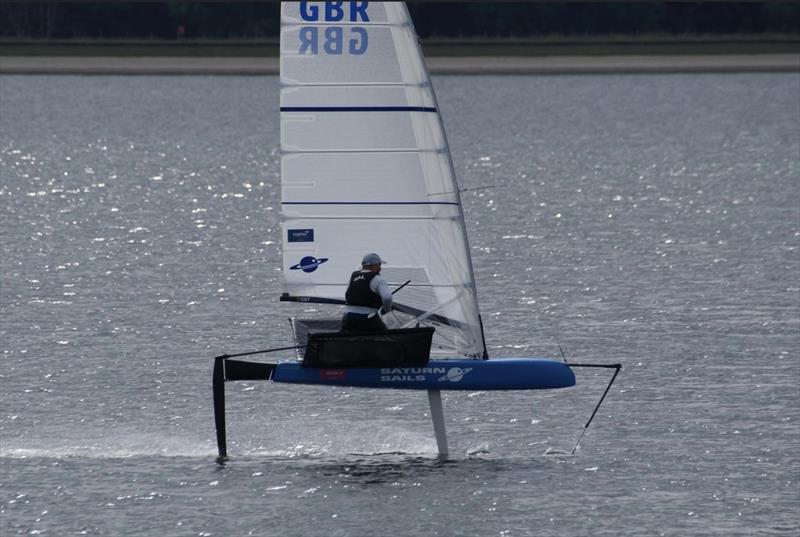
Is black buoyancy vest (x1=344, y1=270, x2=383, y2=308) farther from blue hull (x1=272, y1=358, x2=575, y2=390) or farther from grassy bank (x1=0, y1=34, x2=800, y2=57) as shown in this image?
grassy bank (x1=0, y1=34, x2=800, y2=57)

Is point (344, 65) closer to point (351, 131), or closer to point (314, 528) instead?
point (351, 131)

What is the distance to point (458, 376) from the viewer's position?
92.5 feet

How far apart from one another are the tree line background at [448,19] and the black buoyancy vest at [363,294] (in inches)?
5242

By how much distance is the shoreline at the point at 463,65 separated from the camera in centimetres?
16000

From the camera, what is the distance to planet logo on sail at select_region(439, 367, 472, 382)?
92.4 ft

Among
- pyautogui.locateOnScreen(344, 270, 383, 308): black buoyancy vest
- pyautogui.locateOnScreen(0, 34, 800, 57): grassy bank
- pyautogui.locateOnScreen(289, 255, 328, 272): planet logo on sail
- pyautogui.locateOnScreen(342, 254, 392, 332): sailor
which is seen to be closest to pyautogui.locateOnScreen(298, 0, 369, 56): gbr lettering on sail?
pyautogui.locateOnScreen(289, 255, 328, 272): planet logo on sail

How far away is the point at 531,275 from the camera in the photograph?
52.1 meters

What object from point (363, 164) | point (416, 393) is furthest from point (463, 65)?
point (363, 164)

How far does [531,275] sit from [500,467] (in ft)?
75.9

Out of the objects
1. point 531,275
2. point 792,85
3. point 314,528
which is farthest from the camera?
point 792,85

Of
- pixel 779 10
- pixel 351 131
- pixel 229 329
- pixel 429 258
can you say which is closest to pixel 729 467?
pixel 429 258

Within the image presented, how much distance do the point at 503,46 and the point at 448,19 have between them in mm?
5923

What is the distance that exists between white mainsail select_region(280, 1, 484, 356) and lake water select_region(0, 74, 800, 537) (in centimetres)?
310

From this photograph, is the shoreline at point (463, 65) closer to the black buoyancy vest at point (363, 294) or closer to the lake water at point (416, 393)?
the lake water at point (416, 393)
